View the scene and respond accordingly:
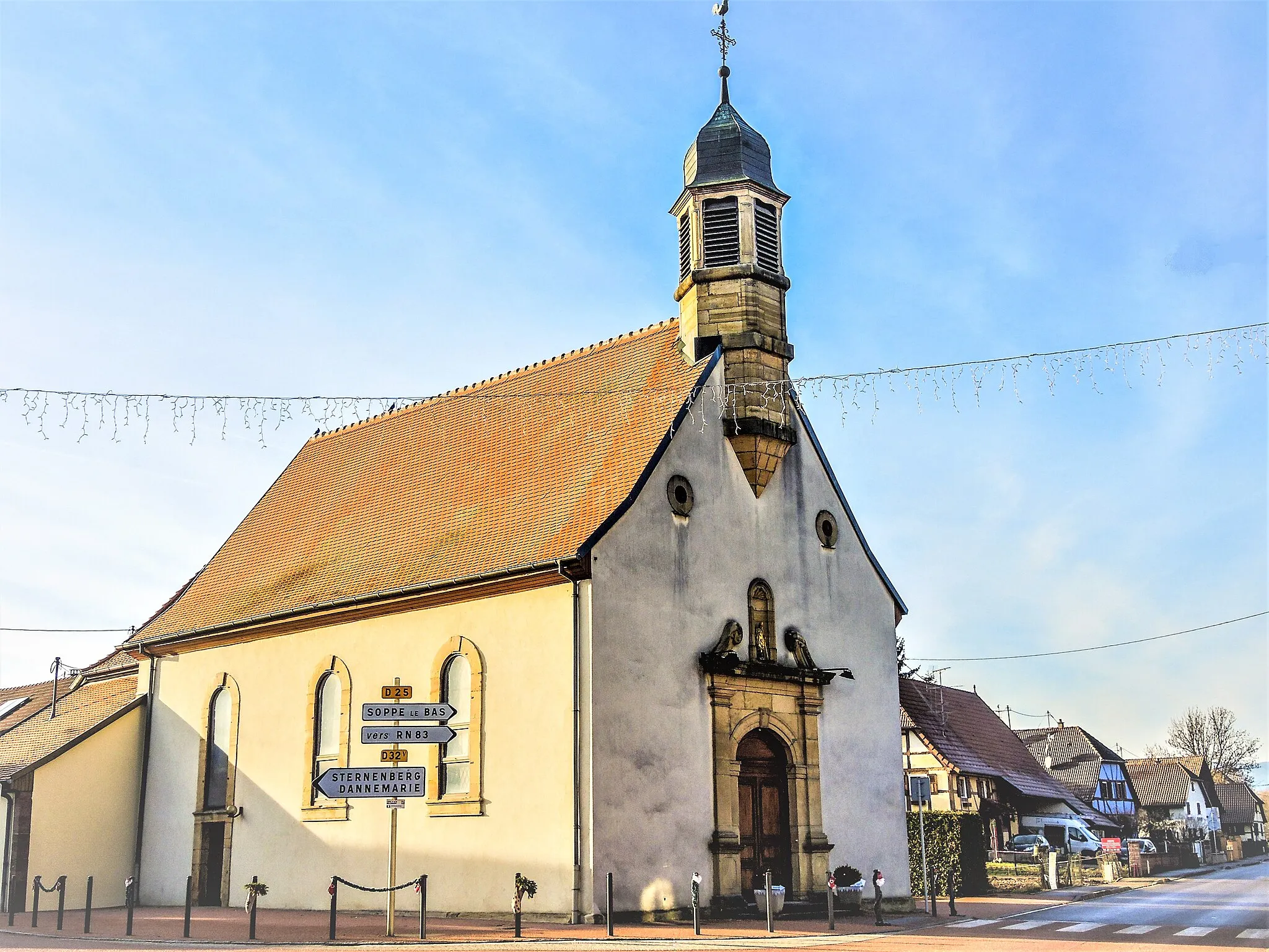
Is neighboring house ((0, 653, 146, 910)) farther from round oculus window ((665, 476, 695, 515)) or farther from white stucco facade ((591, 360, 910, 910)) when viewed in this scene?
round oculus window ((665, 476, 695, 515))

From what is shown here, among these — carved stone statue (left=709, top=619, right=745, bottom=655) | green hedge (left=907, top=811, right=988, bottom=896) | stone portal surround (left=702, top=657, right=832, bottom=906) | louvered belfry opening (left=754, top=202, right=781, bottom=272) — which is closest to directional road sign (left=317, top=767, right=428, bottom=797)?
stone portal surround (left=702, top=657, right=832, bottom=906)

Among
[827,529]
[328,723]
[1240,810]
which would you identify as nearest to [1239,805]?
[1240,810]

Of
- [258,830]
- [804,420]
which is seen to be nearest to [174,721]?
[258,830]

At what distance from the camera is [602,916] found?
1867 cm

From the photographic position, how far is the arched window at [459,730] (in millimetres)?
21109

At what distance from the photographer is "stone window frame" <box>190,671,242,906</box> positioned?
24516 millimetres

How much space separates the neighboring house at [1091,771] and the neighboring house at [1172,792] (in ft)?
11.0

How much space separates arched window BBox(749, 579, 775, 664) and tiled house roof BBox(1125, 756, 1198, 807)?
5956 cm

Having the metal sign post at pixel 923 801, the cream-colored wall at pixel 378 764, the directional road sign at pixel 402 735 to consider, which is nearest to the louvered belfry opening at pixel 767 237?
the cream-colored wall at pixel 378 764

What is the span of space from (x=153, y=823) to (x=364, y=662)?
7.31 meters

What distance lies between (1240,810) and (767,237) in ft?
A: 287

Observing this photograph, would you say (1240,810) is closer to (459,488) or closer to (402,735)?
(459,488)

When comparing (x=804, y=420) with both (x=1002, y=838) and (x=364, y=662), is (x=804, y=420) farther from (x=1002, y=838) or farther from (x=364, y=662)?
(x=1002, y=838)

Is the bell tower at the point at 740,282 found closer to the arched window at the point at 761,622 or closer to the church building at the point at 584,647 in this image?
the church building at the point at 584,647
